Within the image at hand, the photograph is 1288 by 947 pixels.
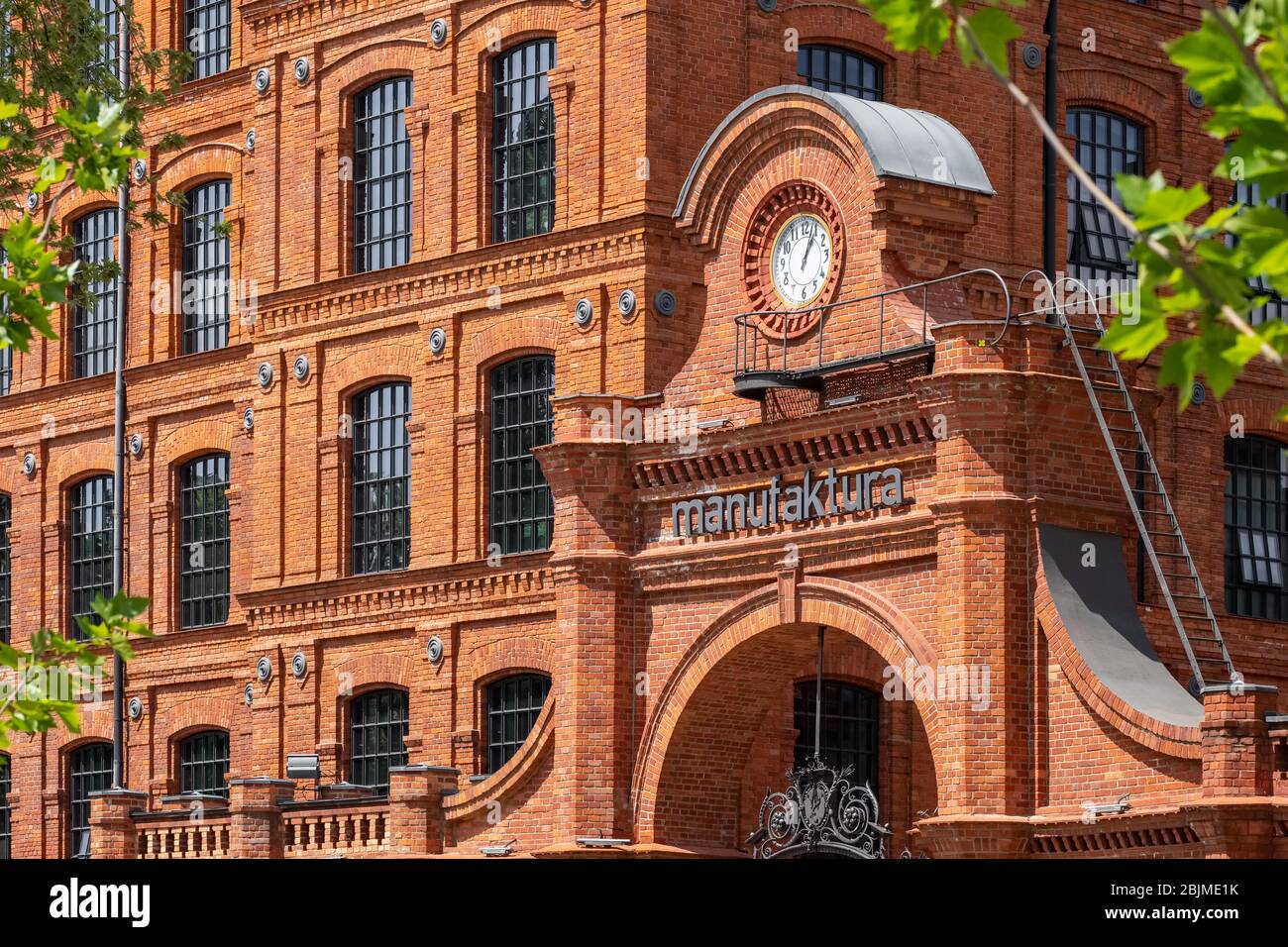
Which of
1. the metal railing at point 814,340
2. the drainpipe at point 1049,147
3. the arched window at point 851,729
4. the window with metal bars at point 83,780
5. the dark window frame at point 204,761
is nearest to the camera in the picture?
the metal railing at point 814,340

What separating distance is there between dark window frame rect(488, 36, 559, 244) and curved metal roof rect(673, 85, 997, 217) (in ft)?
25.0

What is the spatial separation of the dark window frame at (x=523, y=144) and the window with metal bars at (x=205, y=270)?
6.68m

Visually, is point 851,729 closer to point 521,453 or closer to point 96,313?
point 521,453

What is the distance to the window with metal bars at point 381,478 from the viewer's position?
114 ft

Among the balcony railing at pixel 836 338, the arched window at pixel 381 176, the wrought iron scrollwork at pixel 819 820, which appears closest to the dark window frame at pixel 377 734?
the arched window at pixel 381 176

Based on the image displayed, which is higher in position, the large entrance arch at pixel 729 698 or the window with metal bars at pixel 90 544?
the window with metal bars at pixel 90 544

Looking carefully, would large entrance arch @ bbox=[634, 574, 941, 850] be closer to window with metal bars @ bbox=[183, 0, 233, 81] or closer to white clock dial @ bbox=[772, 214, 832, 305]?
white clock dial @ bbox=[772, 214, 832, 305]

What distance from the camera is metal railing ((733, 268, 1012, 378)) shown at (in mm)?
24125

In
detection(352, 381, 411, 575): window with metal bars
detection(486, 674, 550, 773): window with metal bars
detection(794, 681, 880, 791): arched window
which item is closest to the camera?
detection(794, 681, 880, 791): arched window

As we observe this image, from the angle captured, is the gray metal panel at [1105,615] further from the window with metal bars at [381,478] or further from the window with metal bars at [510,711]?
the window with metal bars at [381,478]

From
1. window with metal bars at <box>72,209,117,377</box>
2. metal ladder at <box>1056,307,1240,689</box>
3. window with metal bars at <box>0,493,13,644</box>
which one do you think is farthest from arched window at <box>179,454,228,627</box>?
metal ladder at <box>1056,307,1240,689</box>

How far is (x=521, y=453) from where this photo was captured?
3303 cm

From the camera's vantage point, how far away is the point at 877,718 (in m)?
31.2

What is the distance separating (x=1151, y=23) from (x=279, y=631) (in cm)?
1510
